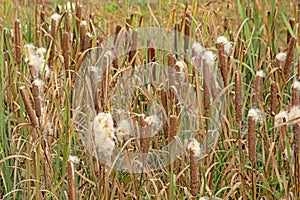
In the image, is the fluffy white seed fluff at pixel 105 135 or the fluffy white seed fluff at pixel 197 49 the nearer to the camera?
the fluffy white seed fluff at pixel 105 135

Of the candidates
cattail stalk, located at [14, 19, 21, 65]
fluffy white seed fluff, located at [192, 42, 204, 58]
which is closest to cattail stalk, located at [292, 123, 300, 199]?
fluffy white seed fluff, located at [192, 42, 204, 58]

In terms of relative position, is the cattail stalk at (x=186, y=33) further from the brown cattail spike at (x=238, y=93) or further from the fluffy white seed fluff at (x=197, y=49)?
the brown cattail spike at (x=238, y=93)

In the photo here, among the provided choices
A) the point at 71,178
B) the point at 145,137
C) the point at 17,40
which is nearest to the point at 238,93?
the point at 145,137

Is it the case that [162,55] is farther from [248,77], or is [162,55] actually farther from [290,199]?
[290,199]

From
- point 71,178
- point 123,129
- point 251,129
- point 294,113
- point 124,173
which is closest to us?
point 71,178

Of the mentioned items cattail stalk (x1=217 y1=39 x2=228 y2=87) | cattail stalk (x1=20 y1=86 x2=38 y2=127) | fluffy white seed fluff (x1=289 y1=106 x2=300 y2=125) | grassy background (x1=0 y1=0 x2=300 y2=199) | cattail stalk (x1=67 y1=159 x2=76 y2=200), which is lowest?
grassy background (x1=0 y1=0 x2=300 y2=199)

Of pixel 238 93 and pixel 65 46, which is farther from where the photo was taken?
pixel 65 46

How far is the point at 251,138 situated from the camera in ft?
4.74

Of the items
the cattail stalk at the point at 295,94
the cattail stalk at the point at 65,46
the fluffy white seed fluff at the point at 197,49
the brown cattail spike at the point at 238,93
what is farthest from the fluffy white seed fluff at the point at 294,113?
the cattail stalk at the point at 65,46

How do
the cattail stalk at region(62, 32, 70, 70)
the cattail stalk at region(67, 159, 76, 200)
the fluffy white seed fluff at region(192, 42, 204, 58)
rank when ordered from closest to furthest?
1. the cattail stalk at region(67, 159, 76, 200)
2. the cattail stalk at region(62, 32, 70, 70)
3. the fluffy white seed fluff at region(192, 42, 204, 58)

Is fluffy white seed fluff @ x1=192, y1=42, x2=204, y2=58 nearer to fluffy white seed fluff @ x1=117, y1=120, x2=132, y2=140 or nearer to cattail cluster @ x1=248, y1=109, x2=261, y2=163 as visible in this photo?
fluffy white seed fluff @ x1=117, y1=120, x2=132, y2=140

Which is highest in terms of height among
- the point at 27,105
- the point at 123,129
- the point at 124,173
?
the point at 27,105

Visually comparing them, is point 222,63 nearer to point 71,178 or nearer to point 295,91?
point 295,91

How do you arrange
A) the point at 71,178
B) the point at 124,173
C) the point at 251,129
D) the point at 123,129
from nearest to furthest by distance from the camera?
the point at 71,178 < the point at 251,129 < the point at 123,129 < the point at 124,173
